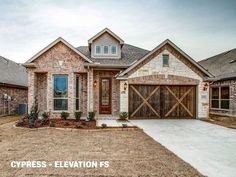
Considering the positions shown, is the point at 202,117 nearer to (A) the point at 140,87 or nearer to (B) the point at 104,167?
(A) the point at 140,87

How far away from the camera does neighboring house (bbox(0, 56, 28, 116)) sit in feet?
58.7

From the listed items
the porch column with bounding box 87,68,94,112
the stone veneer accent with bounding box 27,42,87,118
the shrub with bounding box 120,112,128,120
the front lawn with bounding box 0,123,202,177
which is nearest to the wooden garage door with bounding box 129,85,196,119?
the shrub with bounding box 120,112,128,120

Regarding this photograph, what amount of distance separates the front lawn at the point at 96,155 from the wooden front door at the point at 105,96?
7078 mm

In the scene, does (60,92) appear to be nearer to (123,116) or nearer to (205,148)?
(123,116)

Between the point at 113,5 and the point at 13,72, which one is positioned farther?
the point at 13,72

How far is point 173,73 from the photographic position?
1562 centimetres

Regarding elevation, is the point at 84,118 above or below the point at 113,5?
below

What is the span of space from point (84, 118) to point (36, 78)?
443 cm

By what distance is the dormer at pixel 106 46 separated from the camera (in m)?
17.3

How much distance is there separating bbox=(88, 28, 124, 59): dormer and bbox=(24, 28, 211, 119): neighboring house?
1.03m

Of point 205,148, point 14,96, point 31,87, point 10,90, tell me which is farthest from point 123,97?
point 14,96

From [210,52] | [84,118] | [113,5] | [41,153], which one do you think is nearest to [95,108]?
[84,118]

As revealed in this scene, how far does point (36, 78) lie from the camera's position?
613 inches

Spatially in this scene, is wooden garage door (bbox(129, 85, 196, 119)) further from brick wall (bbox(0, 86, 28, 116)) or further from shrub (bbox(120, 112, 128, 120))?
brick wall (bbox(0, 86, 28, 116))
